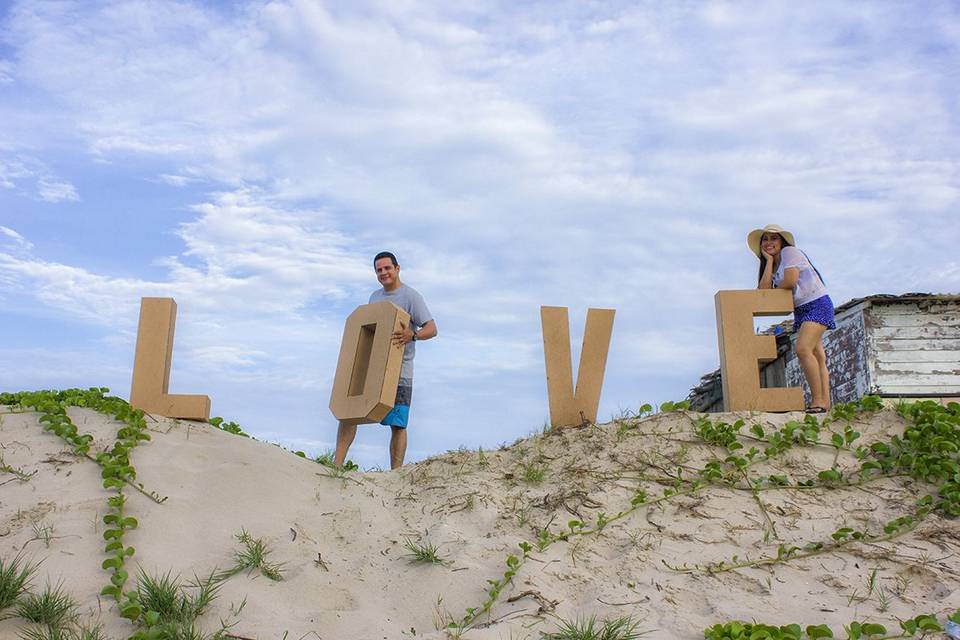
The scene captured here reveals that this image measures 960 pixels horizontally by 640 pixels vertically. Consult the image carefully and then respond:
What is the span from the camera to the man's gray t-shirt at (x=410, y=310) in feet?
25.0

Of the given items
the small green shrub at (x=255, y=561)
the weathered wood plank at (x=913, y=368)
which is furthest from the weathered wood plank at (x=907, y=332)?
the small green shrub at (x=255, y=561)

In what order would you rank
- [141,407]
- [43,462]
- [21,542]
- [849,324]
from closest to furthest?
[21,542] < [43,462] < [141,407] < [849,324]

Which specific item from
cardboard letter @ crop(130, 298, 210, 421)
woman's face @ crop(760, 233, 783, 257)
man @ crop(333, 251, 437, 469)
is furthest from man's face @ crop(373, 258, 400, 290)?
woman's face @ crop(760, 233, 783, 257)

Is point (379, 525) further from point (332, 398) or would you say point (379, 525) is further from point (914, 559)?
point (914, 559)

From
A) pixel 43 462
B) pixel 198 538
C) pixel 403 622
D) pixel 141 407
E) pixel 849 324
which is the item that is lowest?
pixel 403 622

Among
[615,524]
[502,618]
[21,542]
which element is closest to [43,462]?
[21,542]

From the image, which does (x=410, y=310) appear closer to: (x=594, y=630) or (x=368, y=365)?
(x=368, y=365)

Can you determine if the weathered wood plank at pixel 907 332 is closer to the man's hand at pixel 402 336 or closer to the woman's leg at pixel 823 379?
the woman's leg at pixel 823 379

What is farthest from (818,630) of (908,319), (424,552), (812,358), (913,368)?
(908,319)

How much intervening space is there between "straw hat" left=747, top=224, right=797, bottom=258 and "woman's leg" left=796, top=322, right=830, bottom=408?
855mm

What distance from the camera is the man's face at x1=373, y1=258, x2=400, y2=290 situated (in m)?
7.81

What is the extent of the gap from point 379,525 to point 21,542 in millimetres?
2082

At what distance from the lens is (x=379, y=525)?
5.54 meters

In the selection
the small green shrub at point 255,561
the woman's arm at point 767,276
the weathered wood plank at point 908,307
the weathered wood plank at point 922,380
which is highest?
the weathered wood plank at point 908,307
